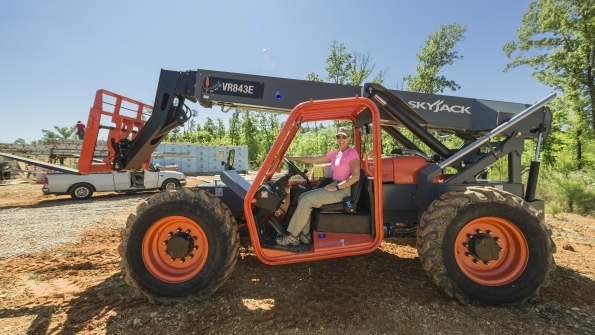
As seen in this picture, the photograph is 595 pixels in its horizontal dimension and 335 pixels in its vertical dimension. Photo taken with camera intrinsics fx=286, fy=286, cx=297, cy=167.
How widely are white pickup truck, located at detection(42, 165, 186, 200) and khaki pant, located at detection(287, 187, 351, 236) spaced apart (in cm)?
1174

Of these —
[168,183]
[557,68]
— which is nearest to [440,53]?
[557,68]

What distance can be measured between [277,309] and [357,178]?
169 centimetres

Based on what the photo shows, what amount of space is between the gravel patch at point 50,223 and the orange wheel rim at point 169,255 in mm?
3568

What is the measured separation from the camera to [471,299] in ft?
10.1

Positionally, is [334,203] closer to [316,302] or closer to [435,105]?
[316,302]

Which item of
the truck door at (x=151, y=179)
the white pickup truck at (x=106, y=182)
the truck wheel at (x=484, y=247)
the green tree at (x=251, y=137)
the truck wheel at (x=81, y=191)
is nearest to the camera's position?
the truck wheel at (x=484, y=247)

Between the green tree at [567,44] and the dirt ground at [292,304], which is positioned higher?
the green tree at [567,44]

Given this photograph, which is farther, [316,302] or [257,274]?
[257,274]

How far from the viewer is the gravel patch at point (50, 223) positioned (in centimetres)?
558

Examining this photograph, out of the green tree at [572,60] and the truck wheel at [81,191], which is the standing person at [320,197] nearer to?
the truck wheel at [81,191]

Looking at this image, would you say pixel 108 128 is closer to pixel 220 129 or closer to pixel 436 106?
pixel 436 106

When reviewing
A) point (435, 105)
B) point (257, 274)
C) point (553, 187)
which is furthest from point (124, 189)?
point (553, 187)

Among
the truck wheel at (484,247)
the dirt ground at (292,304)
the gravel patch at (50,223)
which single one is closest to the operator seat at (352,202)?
the truck wheel at (484,247)

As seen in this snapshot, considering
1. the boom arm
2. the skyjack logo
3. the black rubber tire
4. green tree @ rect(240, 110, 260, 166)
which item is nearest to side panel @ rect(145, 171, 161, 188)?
the black rubber tire
